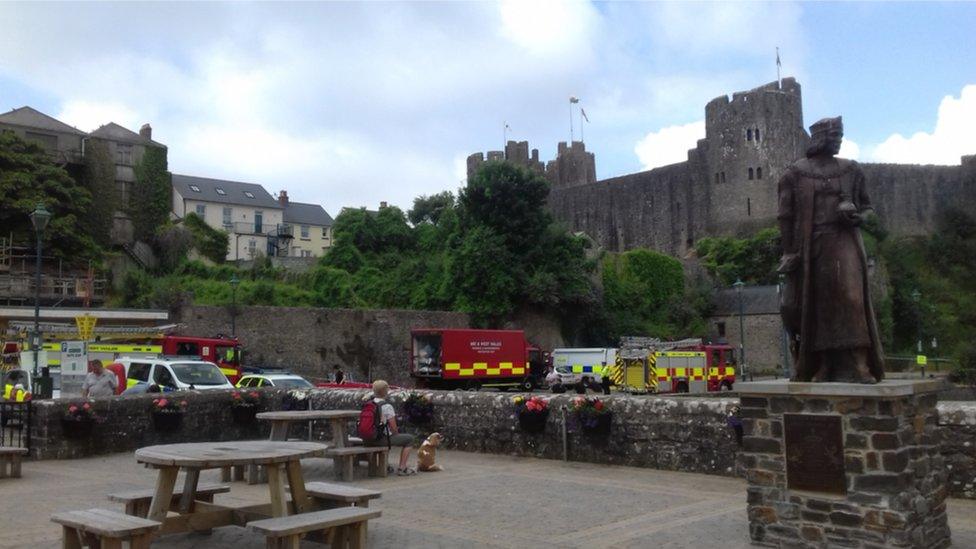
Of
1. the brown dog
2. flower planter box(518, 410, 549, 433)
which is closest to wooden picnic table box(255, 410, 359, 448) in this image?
the brown dog

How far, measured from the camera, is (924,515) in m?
6.02

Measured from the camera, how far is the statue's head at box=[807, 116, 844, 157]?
6.67 meters

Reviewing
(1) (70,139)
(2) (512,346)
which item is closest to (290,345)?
(2) (512,346)

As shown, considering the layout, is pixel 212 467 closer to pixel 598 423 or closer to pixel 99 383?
pixel 598 423

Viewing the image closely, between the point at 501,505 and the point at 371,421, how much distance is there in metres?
2.74

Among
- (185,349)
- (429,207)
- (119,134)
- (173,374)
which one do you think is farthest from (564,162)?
(173,374)

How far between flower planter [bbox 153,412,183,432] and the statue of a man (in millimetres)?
9722

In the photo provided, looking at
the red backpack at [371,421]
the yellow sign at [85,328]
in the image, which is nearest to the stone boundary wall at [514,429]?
the red backpack at [371,421]

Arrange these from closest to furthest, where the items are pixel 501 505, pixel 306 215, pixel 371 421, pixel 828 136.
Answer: pixel 828 136 < pixel 501 505 < pixel 371 421 < pixel 306 215

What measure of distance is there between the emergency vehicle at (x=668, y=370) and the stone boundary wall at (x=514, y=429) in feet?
54.5

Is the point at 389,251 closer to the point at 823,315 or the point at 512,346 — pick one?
the point at 512,346

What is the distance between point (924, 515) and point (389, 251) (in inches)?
1789

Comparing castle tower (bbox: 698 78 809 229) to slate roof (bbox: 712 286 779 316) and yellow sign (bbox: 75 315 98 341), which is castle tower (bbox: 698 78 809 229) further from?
yellow sign (bbox: 75 315 98 341)

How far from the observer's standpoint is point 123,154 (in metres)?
45.7
